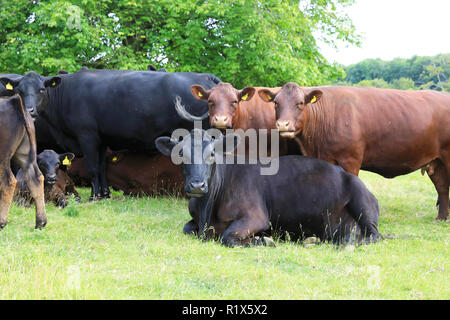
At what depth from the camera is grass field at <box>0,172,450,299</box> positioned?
4.30 m

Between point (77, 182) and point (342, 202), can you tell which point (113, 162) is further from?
point (342, 202)

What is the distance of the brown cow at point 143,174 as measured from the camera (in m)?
10.5

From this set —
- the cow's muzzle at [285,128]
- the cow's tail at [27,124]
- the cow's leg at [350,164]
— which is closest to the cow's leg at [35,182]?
the cow's tail at [27,124]

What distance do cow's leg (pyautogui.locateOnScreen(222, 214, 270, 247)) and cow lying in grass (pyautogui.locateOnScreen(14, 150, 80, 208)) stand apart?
4.00m

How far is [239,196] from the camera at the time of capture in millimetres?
6391

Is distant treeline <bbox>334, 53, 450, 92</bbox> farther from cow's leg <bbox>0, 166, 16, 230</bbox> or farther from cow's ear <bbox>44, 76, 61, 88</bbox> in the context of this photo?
cow's leg <bbox>0, 166, 16, 230</bbox>

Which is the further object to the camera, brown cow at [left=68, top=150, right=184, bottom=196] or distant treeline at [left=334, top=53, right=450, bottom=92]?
distant treeline at [left=334, top=53, right=450, bottom=92]

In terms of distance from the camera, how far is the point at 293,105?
25.5 ft

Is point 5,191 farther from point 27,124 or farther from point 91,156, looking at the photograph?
point 91,156

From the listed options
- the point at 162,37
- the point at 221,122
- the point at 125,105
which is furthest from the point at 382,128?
the point at 162,37

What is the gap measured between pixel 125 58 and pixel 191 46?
2.46m

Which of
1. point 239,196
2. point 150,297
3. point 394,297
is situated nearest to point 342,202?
point 239,196

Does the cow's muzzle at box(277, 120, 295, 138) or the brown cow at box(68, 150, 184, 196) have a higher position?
the cow's muzzle at box(277, 120, 295, 138)

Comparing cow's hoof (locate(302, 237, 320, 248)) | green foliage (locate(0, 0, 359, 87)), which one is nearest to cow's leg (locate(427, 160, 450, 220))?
cow's hoof (locate(302, 237, 320, 248))
